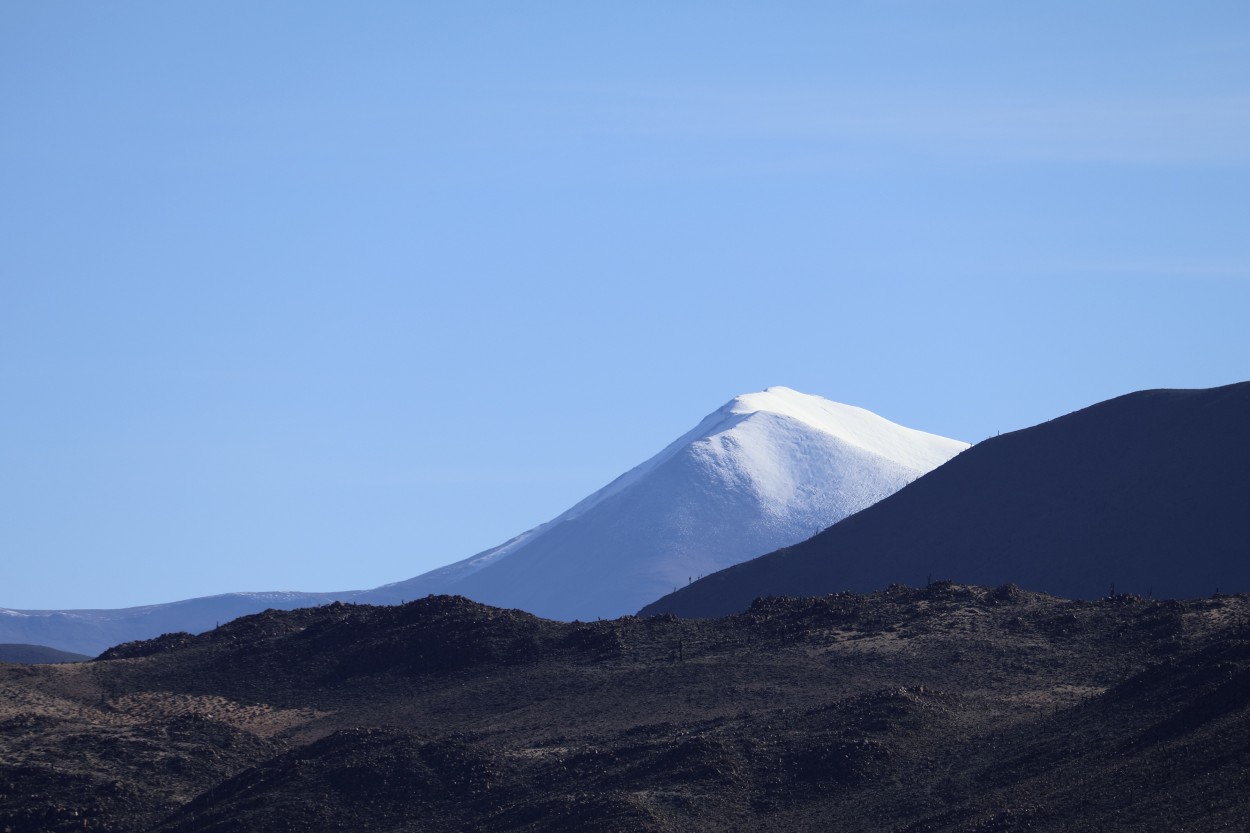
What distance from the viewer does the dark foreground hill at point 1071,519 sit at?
3403 inches

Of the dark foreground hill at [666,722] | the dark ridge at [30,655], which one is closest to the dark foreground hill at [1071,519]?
the dark foreground hill at [666,722]

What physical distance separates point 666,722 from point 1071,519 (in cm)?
5570

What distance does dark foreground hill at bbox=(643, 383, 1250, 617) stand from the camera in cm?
8644

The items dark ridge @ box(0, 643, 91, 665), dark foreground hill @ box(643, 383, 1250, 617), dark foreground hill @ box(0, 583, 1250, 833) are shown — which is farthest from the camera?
dark ridge @ box(0, 643, 91, 665)

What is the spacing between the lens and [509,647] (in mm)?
53531

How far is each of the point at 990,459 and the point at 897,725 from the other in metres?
69.8

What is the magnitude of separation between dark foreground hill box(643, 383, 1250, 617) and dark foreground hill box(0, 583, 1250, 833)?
114ft

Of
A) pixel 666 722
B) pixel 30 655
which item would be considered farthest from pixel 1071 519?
pixel 30 655

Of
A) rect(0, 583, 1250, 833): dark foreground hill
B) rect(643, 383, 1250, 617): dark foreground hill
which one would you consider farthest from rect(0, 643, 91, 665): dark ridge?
rect(0, 583, 1250, 833): dark foreground hill

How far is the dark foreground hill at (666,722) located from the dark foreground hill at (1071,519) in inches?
1366

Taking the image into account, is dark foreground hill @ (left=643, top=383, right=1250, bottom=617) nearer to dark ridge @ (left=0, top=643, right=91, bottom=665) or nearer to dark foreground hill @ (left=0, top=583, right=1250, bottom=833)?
dark foreground hill @ (left=0, top=583, right=1250, bottom=833)

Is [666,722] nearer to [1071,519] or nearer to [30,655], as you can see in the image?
[1071,519]

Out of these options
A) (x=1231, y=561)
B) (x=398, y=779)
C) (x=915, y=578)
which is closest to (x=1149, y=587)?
(x=1231, y=561)

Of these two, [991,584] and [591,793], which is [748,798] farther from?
[991,584]
